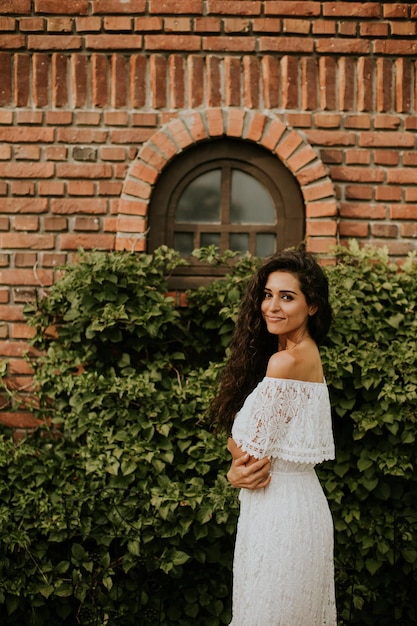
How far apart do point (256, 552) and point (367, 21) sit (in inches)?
121

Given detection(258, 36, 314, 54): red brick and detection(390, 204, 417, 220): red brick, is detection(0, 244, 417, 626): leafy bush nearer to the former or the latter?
detection(390, 204, 417, 220): red brick

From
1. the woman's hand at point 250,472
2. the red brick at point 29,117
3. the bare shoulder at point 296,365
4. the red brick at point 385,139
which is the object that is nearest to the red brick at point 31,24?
the red brick at point 29,117

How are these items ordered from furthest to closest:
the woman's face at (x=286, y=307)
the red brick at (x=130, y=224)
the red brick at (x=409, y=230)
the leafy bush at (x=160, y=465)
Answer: the red brick at (x=409, y=230) < the red brick at (x=130, y=224) < the leafy bush at (x=160, y=465) < the woman's face at (x=286, y=307)

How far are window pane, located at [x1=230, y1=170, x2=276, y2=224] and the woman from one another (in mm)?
1503

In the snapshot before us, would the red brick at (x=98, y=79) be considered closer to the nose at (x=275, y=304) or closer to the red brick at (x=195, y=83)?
the red brick at (x=195, y=83)

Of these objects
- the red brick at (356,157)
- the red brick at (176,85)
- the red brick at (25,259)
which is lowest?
the red brick at (25,259)

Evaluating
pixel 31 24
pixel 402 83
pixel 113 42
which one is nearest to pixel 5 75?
pixel 31 24

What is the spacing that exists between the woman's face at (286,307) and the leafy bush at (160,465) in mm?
924

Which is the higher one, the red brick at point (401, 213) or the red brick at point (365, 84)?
the red brick at point (365, 84)

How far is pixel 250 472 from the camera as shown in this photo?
2322mm

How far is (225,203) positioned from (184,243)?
0.34m

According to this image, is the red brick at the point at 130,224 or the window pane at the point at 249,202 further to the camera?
the window pane at the point at 249,202

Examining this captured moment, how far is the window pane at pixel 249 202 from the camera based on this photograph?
400 centimetres

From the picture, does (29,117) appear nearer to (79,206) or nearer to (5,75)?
(5,75)
